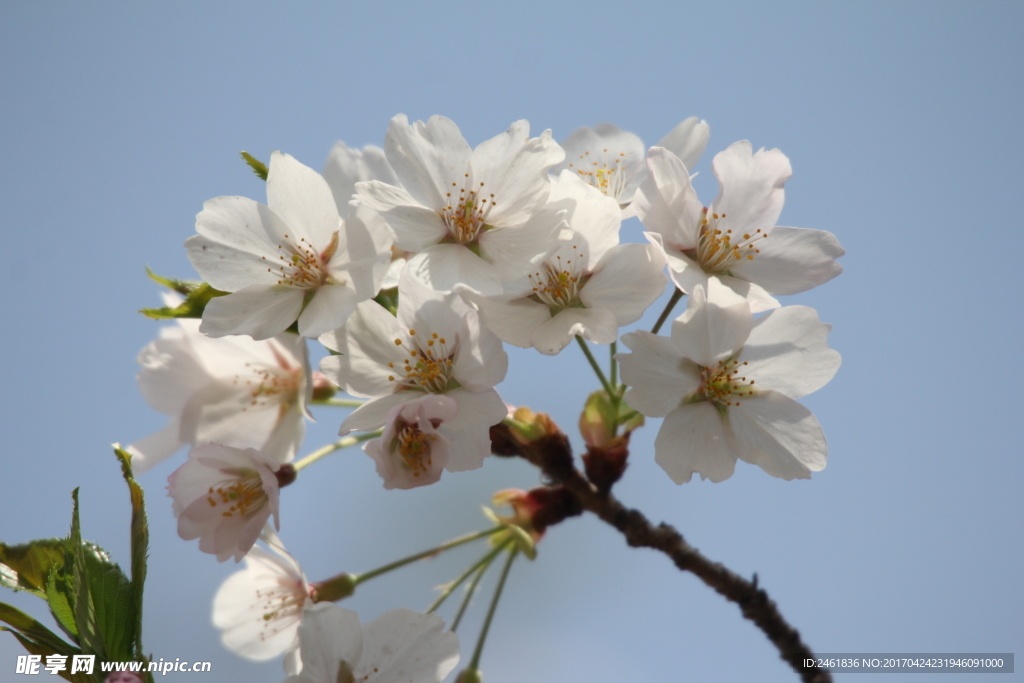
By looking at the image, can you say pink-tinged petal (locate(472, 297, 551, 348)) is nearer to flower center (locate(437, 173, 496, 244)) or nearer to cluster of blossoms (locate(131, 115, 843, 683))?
cluster of blossoms (locate(131, 115, 843, 683))

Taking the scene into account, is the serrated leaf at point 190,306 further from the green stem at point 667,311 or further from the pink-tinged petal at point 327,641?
the green stem at point 667,311

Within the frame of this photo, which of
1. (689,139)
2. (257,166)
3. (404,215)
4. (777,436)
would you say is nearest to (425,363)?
(404,215)

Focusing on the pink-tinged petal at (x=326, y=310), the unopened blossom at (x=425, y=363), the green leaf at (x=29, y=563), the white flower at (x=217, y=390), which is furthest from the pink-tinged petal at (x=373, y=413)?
the green leaf at (x=29, y=563)

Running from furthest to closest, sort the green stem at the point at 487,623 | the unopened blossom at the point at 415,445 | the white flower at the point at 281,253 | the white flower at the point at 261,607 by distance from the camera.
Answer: the white flower at the point at 261,607 → the green stem at the point at 487,623 → the white flower at the point at 281,253 → the unopened blossom at the point at 415,445

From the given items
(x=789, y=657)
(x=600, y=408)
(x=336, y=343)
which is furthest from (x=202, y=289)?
(x=789, y=657)

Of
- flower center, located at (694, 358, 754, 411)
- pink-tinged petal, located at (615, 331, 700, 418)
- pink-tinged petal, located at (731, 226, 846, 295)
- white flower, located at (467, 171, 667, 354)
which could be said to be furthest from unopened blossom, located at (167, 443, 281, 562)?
pink-tinged petal, located at (731, 226, 846, 295)

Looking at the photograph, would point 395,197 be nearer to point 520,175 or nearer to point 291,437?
point 520,175
